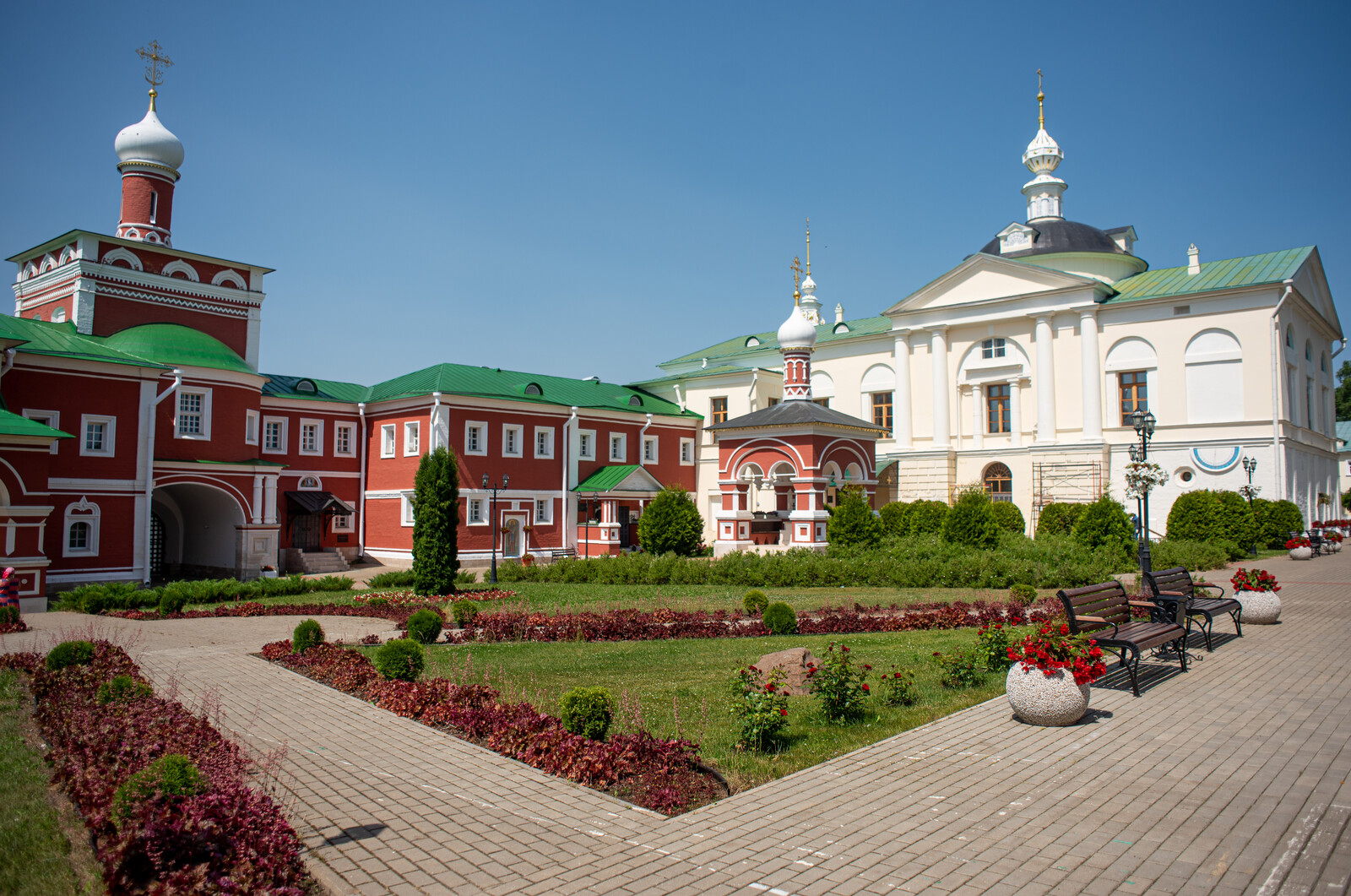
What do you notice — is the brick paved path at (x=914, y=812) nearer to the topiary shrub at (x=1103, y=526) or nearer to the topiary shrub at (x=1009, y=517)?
the topiary shrub at (x=1103, y=526)

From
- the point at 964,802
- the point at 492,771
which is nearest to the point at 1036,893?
the point at 964,802

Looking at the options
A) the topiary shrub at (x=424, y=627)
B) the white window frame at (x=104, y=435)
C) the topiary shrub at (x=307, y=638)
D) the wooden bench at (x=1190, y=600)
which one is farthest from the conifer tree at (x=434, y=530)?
the wooden bench at (x=1190, y=600)

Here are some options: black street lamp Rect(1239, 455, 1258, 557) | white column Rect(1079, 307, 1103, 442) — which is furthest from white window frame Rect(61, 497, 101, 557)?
black street lamp Rect(1239, 455, 1258, 557)

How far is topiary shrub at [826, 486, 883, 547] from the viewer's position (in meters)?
25.9

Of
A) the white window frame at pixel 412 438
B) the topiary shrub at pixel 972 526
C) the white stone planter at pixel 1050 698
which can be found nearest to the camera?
the white stone planter at pixel 1050 698

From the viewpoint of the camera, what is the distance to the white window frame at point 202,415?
87.7ft

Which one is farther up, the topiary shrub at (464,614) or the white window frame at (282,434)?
the white window frame at (282,434)

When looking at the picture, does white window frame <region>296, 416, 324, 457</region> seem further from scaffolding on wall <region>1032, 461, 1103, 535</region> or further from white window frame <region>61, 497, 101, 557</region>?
scaffolding on wall <region>1032, 461, 1103, 535</region>

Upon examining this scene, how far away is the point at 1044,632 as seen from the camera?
26.3ft

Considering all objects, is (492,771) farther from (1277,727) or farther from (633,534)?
(633,534)

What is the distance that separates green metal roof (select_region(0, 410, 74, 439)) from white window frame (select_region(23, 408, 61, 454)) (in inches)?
127

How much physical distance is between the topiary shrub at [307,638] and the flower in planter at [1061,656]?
9008 millimetres

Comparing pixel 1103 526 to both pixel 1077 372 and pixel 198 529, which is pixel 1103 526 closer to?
pixel 1077 372

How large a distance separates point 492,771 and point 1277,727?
6.67m
